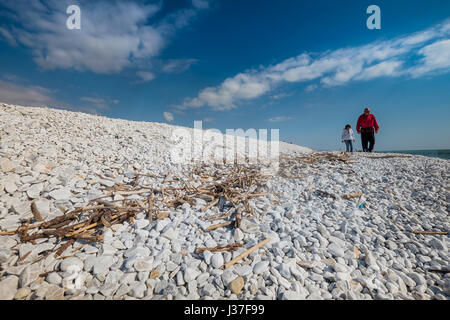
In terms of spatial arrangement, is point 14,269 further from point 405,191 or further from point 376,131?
point 376,131

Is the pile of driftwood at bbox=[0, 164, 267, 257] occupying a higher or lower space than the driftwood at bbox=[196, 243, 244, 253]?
higher

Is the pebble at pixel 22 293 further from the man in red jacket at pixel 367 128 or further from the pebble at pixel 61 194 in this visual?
the man in red jacket at pixel 367 128

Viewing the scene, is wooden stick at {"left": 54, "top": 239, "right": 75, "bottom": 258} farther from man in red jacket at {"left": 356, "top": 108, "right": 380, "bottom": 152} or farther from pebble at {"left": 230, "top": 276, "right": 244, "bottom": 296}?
man in red jacket at {"left": 356, "top": 108, "right": 380, "bottom": 152}

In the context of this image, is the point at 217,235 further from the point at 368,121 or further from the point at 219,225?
the point at 368,121

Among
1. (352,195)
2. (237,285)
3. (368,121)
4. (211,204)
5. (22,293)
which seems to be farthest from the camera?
(368,121)

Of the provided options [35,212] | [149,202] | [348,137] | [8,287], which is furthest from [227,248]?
[348,137]

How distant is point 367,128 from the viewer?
1087 cm

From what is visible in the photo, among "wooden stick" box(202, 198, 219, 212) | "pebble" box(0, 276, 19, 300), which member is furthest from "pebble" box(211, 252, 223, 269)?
"pebble" box(0, 276, 19, 300)

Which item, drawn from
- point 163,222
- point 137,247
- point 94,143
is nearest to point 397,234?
point 163,222

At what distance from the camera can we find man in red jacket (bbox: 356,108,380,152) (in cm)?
1068

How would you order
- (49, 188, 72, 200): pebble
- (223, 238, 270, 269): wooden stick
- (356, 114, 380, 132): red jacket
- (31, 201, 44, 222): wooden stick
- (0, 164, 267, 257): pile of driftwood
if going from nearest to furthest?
(223, 238, 270, 269): wooden stick, (0, 164, 267, 257): pile of driftwood, (31, 201, 44, 222): wooden stick, (49, 188, 72, 200): pebble, (356, 114, 380, 132): red jacket

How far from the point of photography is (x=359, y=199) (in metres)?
4.55

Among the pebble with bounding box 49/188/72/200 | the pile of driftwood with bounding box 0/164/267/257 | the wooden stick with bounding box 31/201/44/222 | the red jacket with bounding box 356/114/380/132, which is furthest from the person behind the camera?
the red jacket with bounding box 356/114/380/132

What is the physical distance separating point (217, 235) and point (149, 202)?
5.32 feet
